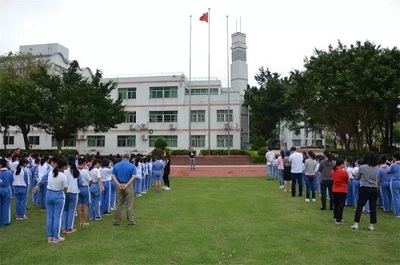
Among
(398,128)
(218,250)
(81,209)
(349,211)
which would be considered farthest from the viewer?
(398,128)

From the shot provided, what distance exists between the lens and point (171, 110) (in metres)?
39.4

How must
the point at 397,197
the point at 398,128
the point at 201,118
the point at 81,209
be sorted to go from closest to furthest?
1. the point at 81,209
2. the point at 397,197
3. the point at 201,118
4. the point at 398,128

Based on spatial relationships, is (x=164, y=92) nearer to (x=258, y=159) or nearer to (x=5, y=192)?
(x=258, y=159)

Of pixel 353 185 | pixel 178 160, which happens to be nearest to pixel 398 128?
pixel 178 160

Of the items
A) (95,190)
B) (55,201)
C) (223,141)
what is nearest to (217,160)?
(223,141)

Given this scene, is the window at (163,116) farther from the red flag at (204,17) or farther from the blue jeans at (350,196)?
the blue jeans at (350,196)

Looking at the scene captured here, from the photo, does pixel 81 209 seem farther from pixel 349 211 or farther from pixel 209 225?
pixel 349 211

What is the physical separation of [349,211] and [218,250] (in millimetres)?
5633

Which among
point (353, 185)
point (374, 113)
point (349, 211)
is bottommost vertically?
point (349, 211)

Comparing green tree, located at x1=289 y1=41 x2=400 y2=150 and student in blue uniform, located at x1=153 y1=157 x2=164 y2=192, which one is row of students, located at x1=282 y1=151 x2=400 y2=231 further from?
green tree, located at x1=289 y1=41 x2=400 y2=150

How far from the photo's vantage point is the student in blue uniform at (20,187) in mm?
8289

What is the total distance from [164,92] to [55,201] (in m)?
33.6

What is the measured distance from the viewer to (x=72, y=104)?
2741cm

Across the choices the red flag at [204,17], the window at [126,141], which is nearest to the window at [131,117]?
the window at [126,141]
